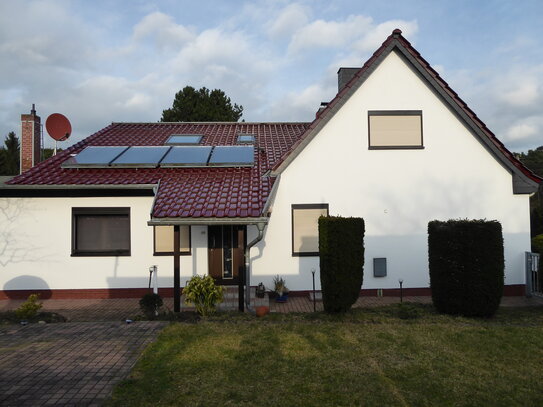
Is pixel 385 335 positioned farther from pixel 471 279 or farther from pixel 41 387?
pixel 41 387

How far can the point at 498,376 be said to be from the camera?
215 inches

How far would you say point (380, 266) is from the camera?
1134cm

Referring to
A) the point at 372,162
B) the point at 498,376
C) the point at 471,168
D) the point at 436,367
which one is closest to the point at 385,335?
the point at 436,367

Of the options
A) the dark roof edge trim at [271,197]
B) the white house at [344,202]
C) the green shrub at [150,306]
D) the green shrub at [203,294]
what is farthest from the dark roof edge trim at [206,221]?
the white house at [344,202]

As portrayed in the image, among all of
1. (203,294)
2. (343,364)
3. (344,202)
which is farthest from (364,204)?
(343,364)

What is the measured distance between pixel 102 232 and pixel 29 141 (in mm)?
5565

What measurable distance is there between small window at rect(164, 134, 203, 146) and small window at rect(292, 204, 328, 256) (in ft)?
17.6

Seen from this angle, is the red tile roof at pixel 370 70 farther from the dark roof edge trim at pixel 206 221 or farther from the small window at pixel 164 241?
the small window at pixel 164 241

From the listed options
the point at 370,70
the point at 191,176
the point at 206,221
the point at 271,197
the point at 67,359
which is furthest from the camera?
the point at 191,176

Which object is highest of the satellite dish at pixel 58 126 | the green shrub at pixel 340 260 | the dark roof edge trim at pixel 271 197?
the satellite dish at pixel 58 126

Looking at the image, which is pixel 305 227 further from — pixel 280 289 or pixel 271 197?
pixel 280 289

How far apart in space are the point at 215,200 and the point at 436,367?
6381 mm

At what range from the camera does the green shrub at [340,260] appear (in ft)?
27.7

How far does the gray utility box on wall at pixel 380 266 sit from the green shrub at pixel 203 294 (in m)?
4.88
